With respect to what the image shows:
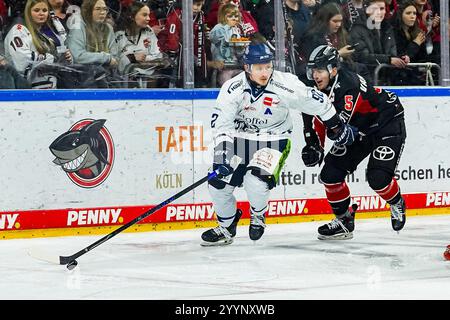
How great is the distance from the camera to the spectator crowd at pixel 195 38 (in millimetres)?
8711

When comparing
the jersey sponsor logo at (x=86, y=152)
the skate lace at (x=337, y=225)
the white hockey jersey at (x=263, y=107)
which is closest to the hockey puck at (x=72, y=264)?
the white hockey jersey at (x=263, y=107)

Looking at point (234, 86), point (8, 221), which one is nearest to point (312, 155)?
point (234, 86)

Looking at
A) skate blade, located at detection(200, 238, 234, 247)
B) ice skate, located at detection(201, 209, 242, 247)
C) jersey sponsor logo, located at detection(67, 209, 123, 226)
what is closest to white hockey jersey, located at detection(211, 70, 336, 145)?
ice skate, located at detection(201, 209, 242, 247)

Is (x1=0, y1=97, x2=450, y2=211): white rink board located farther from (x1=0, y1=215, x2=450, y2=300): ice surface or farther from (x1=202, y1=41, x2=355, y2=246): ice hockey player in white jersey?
(x1=202, y1=41, x2=355, y2=246): ice hockey player in white jersey

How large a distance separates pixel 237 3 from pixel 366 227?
6.74 ft

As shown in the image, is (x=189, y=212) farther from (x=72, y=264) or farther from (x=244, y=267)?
(x=72, y=264)

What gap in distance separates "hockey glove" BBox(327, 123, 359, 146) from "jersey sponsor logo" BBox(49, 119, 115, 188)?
5.90 ft

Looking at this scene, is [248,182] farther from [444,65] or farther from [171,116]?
[444,65]

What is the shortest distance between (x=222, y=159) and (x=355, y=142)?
1.28 m

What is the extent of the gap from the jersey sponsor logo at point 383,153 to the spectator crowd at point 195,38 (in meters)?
1.04

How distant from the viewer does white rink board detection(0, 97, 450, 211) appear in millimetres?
8719

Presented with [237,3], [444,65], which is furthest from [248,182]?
[444,65]
